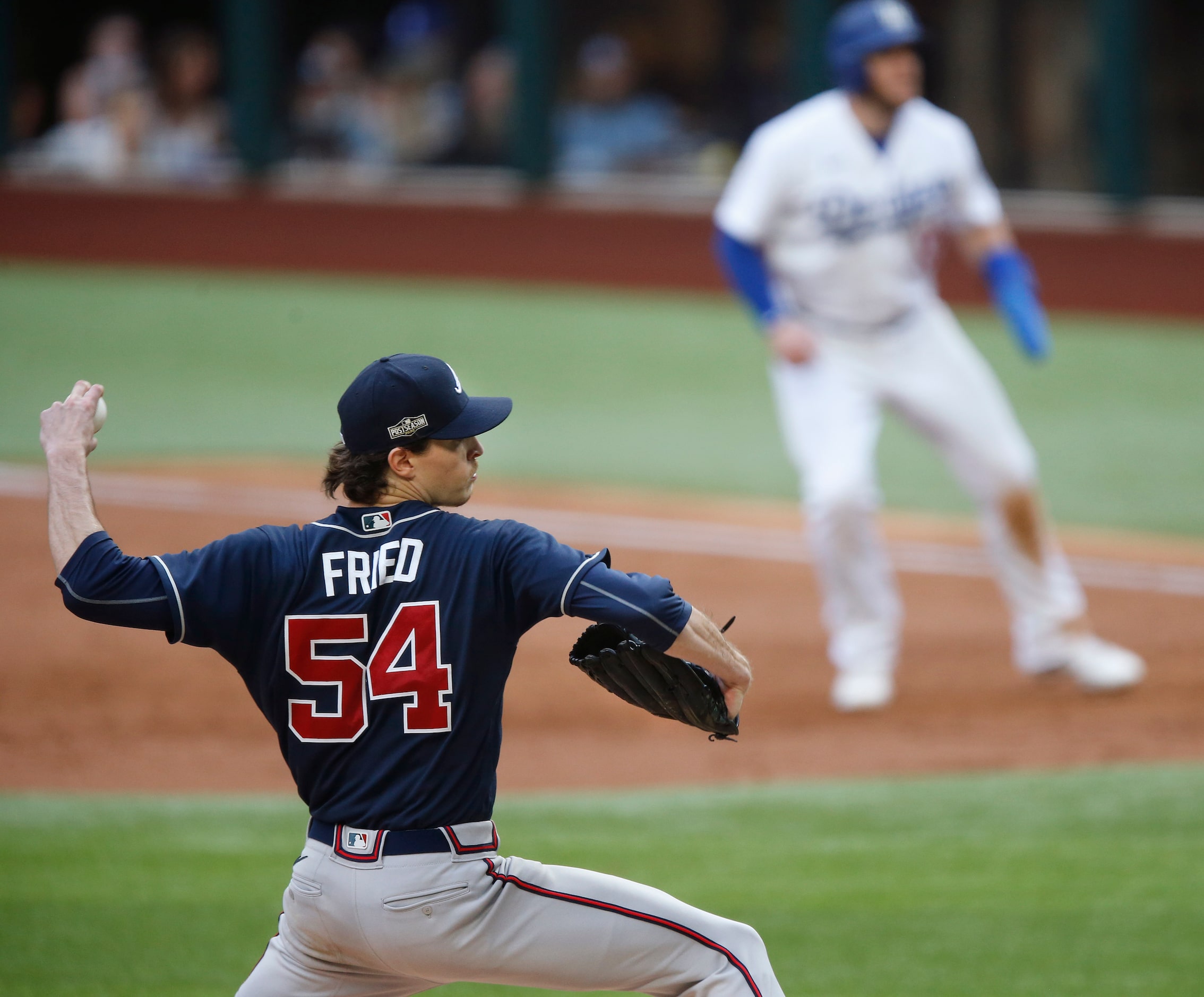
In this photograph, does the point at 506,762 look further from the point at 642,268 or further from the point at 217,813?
the point at 642,268

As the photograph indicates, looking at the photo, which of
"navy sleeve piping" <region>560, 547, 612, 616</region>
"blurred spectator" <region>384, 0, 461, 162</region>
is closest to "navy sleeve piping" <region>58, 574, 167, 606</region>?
"navy sleeve piping" <region>560, 547, 612, 616</region>

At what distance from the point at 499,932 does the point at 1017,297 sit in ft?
14.3

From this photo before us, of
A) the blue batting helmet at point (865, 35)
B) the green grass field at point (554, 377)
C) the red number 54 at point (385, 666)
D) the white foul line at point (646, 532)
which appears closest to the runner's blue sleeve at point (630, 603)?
the red number 54 at point (385, 666)

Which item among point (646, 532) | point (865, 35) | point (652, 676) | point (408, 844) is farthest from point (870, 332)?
point (408, 844)

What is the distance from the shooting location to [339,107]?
18531mm

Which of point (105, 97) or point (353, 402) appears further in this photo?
point (105, 97)

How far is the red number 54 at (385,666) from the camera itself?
103 inches

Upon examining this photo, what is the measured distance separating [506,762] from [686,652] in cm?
366

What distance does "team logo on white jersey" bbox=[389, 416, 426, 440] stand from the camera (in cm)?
269

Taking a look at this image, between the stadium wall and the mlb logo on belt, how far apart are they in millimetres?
12727

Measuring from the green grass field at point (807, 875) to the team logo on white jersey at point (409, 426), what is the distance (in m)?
1.82

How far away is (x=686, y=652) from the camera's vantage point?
2.59 m

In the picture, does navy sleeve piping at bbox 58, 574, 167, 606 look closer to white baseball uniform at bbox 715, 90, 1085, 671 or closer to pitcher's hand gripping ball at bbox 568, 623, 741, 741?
pitcher's hand gripping ball at bbox 568, 623, 741, 741

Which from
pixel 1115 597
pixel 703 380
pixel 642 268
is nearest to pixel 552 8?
pixel 642 268
